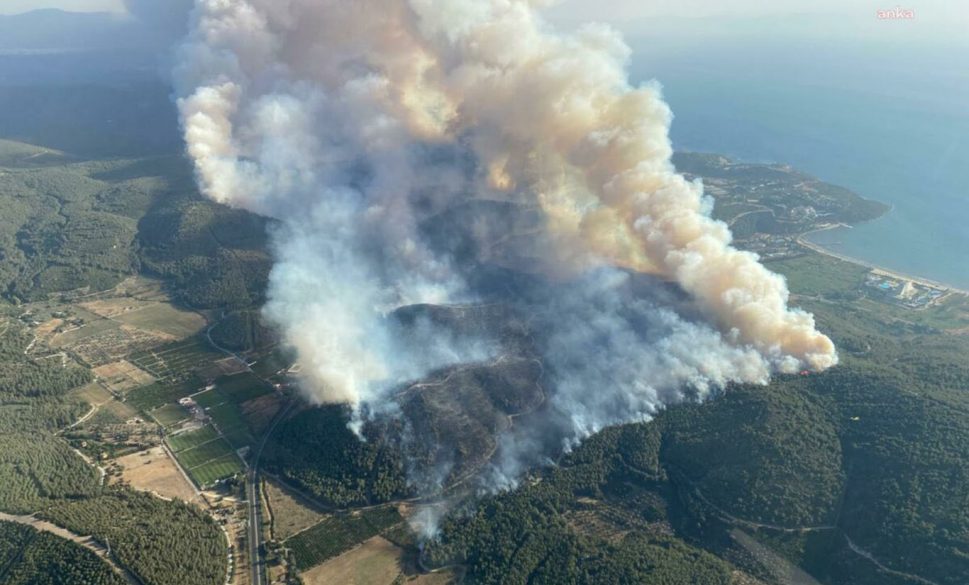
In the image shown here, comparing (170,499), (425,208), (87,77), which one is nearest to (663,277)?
(425,208)

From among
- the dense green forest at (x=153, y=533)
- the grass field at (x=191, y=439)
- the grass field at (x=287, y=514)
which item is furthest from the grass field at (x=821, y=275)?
the dense green forest at (x=153, y=533)

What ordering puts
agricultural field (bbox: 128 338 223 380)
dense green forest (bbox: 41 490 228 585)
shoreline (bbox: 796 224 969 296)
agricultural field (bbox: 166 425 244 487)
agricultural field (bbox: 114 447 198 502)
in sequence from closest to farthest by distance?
dense green forest (bbox: 41 490 228 585) → agricultural field (bbox: 114 447 198 502) → agricultural field (bbox: 166 425 244 487) → agricultural field (bbox: 128 338 223 380) → shoreline (bbox: 796 224 969 296)

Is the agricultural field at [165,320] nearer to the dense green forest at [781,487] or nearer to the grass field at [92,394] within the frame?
the grass field at [92,394]

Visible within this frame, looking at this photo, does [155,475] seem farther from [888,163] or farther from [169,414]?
[888,163]

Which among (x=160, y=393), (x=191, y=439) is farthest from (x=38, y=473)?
(x=160, y=393)

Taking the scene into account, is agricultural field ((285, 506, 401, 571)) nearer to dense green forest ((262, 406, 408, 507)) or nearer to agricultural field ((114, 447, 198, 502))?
dense green forest ((262, 406, 408, 507))

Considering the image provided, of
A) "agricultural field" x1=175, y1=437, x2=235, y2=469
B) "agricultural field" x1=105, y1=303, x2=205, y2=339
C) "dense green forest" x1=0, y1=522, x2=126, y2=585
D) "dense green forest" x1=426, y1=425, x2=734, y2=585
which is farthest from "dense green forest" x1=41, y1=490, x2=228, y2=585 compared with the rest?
"agricultural field" x1=105, y1=303, x2=205, y2=339
